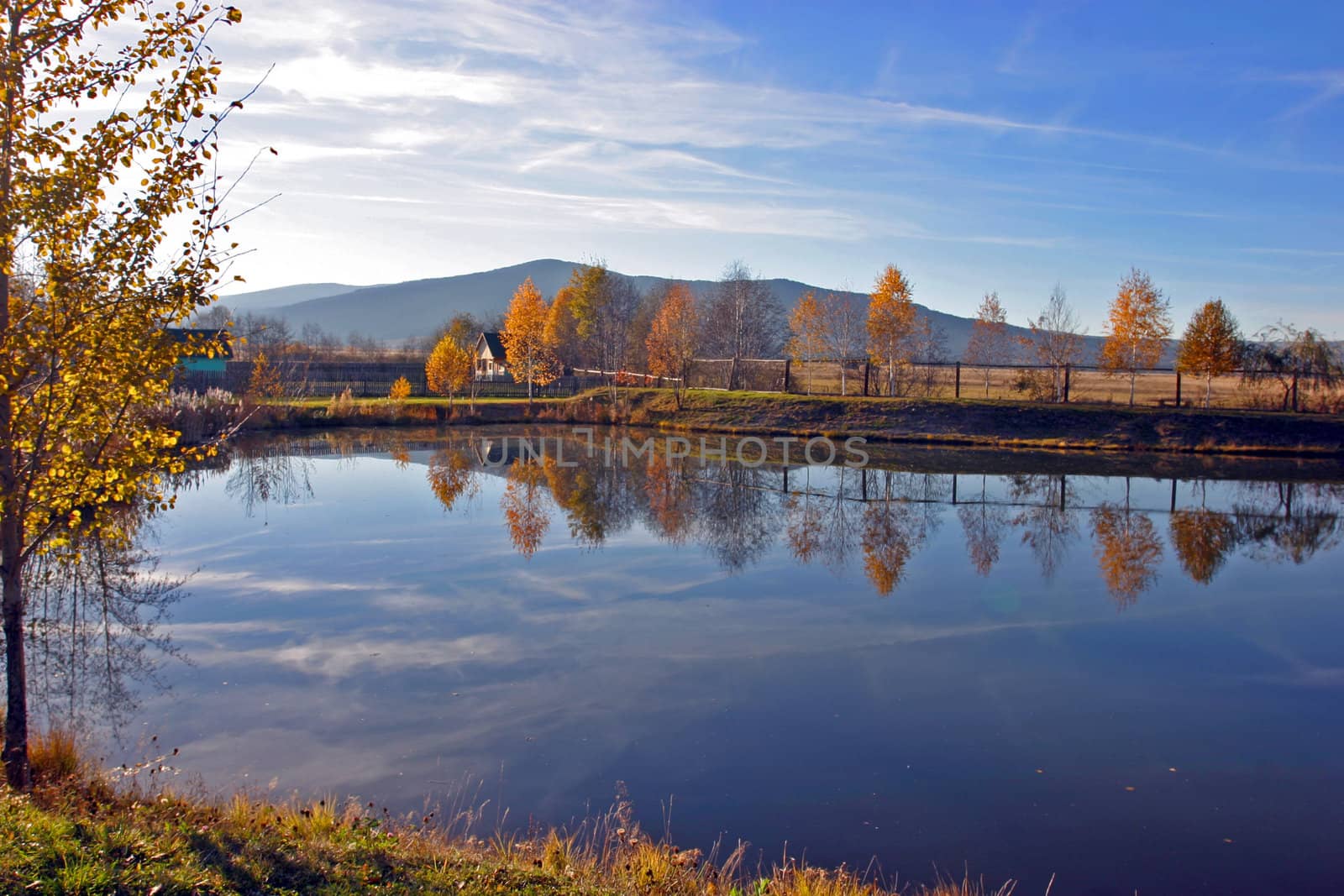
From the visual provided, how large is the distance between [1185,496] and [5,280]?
1948 cm

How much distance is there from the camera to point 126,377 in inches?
208

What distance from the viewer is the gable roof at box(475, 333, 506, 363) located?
59497 millimetres

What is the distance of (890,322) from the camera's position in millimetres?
36000

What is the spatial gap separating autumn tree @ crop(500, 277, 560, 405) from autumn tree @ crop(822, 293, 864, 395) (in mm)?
12473

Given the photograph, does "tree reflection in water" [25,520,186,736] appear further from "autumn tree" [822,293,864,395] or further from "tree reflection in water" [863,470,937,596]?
"autumn tree" [822,293,864,395]

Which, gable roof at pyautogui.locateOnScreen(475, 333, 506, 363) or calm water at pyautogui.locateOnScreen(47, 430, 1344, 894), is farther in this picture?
gable roof at pyautogui.locateOnScreen(475, 333, 506, 363)

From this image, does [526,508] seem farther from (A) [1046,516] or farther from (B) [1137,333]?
(B) [1137,333]

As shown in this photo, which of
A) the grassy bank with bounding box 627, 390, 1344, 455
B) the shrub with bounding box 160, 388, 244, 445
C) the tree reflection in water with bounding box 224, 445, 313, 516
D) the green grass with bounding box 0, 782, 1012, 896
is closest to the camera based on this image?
the green grass with bounding box 0, 782, 1012, 896

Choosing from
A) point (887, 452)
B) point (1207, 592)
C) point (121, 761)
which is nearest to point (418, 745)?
point (121, 761)

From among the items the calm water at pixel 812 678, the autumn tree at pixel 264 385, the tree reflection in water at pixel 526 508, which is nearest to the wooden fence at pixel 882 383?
the autumn tree at pixel 264 385

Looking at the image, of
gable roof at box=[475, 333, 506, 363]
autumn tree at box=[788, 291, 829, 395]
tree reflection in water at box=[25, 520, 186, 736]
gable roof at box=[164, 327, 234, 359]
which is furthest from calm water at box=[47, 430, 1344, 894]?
gable roof at box=[475, 333, 506, 363]

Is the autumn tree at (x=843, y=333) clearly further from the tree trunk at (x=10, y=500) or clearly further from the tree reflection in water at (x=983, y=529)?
the tree trunk at (x=10, y=500)

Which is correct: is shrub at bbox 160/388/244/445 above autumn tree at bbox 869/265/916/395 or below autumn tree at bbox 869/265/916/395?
below

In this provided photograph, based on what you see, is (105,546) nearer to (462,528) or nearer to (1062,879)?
(462,528)
